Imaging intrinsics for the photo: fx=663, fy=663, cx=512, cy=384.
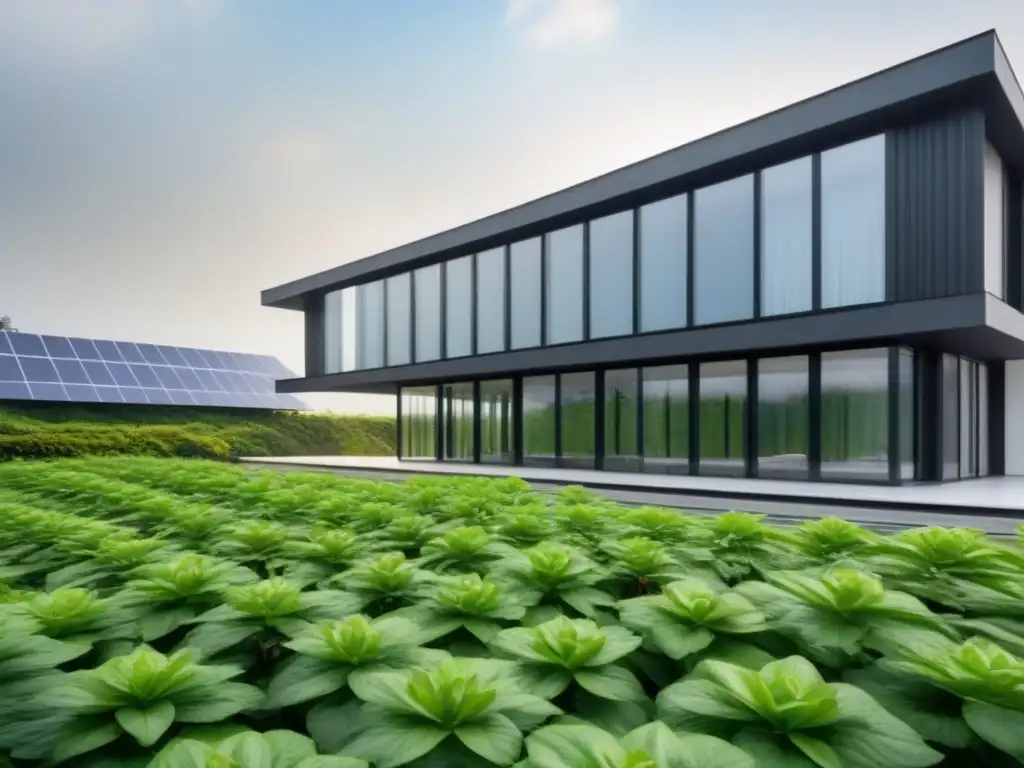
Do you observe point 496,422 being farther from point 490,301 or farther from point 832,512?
point 832,512

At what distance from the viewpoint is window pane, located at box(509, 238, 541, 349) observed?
1021 inches

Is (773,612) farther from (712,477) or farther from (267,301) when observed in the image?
(267,301)

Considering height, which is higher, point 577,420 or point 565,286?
point 565,286

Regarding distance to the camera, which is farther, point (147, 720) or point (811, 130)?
point (811, 130)

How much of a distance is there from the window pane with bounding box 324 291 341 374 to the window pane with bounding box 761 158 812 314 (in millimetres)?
22734

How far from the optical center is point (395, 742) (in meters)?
1.40

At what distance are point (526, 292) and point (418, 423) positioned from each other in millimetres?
9976

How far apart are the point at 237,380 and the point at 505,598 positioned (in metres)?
46.2

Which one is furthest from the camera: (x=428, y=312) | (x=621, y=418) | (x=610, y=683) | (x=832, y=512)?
(x=428, y=312)

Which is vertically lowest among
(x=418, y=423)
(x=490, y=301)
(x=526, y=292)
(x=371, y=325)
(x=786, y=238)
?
(x=418, y=423)

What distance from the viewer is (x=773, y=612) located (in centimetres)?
207

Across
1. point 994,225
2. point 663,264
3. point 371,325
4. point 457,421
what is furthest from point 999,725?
point 371,325

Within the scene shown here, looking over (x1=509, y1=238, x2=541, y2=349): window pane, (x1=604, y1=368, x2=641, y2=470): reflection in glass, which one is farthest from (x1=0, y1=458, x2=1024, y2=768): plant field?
(x1=509, y1=238, x2=541, y2=349): window pane

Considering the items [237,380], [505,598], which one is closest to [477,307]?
[237,380]
